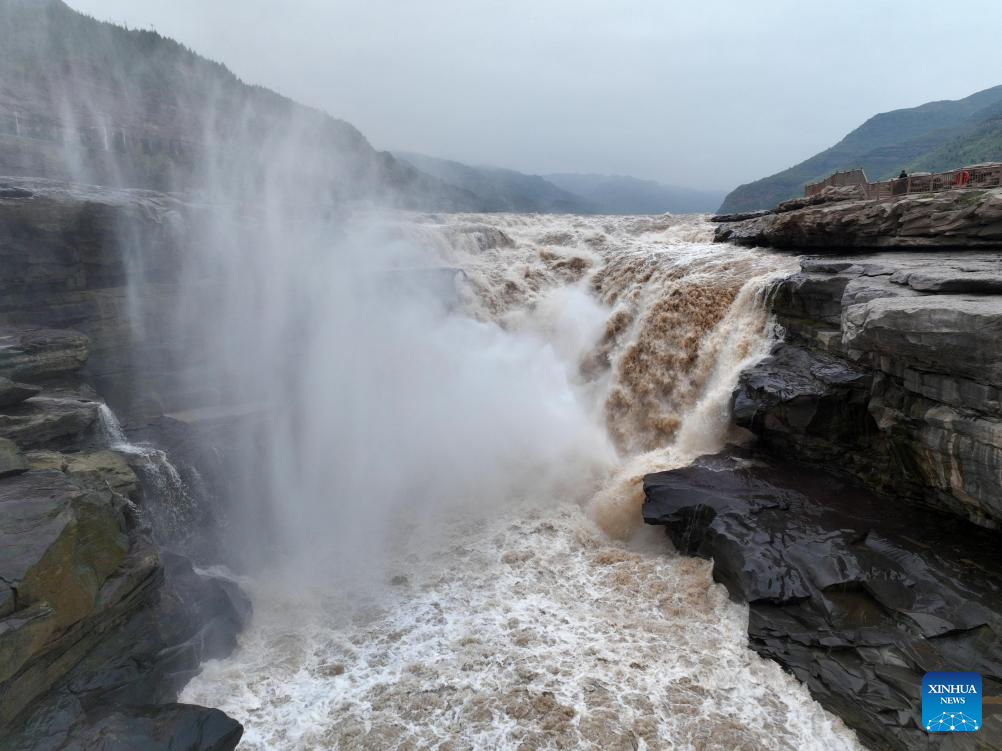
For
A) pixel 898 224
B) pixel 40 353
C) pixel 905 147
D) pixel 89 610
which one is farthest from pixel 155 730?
pixel 905 147

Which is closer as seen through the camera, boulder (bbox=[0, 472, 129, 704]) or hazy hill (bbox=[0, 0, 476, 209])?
boulder (bbox=[0, 472, 129, 704])

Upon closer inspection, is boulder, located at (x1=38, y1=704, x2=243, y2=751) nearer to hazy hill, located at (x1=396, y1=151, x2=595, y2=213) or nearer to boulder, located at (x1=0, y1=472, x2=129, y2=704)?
boulder, located at (x1=0, y1=472, x2=129, y2=704)

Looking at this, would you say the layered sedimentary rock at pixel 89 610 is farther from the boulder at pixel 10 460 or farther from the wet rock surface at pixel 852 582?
the wet rock surface at pixel 852 582

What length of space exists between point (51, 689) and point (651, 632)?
23.3ft

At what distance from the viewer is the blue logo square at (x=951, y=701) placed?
229 inches

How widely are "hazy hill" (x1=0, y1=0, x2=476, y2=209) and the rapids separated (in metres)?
9.60

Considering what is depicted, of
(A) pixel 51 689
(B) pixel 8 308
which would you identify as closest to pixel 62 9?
(B) pixel 8 308

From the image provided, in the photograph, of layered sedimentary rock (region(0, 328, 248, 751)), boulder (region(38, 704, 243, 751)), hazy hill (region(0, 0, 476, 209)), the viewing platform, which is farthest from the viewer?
hazy hill (region(0, 0, 476, 209))

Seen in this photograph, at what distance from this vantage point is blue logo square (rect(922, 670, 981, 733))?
5816mm

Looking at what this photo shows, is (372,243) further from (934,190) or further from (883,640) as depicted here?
(883,640)

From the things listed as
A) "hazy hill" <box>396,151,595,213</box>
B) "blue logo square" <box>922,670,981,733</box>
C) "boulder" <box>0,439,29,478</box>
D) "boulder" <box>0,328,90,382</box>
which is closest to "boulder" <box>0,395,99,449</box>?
"boulder" <box>0,328,90,382</box>

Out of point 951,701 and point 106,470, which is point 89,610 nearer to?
point 106,470

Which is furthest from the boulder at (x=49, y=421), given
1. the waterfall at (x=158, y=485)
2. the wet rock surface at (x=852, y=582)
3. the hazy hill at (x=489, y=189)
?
the hazy hill at (x=489, y=189)

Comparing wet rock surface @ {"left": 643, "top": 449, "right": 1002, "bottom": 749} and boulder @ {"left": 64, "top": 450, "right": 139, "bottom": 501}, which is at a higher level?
boulder @ {"left": 64, "top": 450, "right": 139, "bottom": 501}
